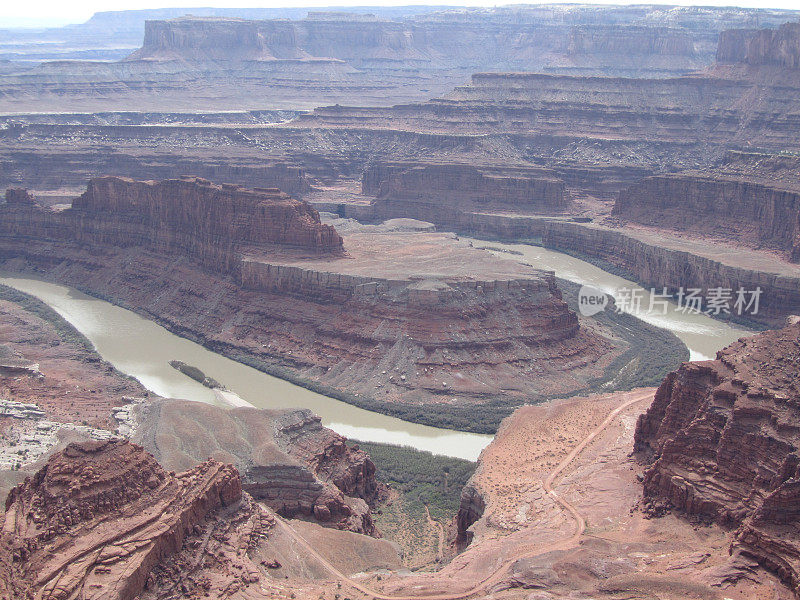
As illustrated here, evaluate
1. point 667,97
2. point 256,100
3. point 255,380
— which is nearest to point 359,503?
point 255,380

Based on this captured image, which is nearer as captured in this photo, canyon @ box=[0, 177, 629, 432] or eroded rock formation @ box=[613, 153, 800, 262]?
A: canyon @ box=[0, 177, 629, 432]

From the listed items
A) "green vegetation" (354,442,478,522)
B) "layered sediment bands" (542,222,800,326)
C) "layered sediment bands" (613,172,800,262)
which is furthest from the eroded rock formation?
"green vegetation" (354,442,478,522)

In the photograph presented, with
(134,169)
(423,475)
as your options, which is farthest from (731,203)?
(134,169)

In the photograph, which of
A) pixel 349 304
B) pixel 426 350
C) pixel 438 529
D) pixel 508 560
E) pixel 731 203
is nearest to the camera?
pixel 508 560

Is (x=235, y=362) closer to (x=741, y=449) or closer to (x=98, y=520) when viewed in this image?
(x=98, y=520)

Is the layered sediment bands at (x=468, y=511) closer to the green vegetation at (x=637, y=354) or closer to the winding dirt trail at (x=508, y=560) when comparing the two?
the winding dirt trail at (x=508, y=560)

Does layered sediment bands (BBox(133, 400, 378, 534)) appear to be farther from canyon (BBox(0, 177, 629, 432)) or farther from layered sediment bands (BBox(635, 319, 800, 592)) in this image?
canyon (BBox(0, 177, 629, 432))

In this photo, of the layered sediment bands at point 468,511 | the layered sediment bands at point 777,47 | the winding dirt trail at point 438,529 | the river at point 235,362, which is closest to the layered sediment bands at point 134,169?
the river at point 235,362

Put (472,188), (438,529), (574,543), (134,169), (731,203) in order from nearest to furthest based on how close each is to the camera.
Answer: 1. (574,543)
2. (438,529)
3. (731,203)
4. (472,188)
5. (134,169)
